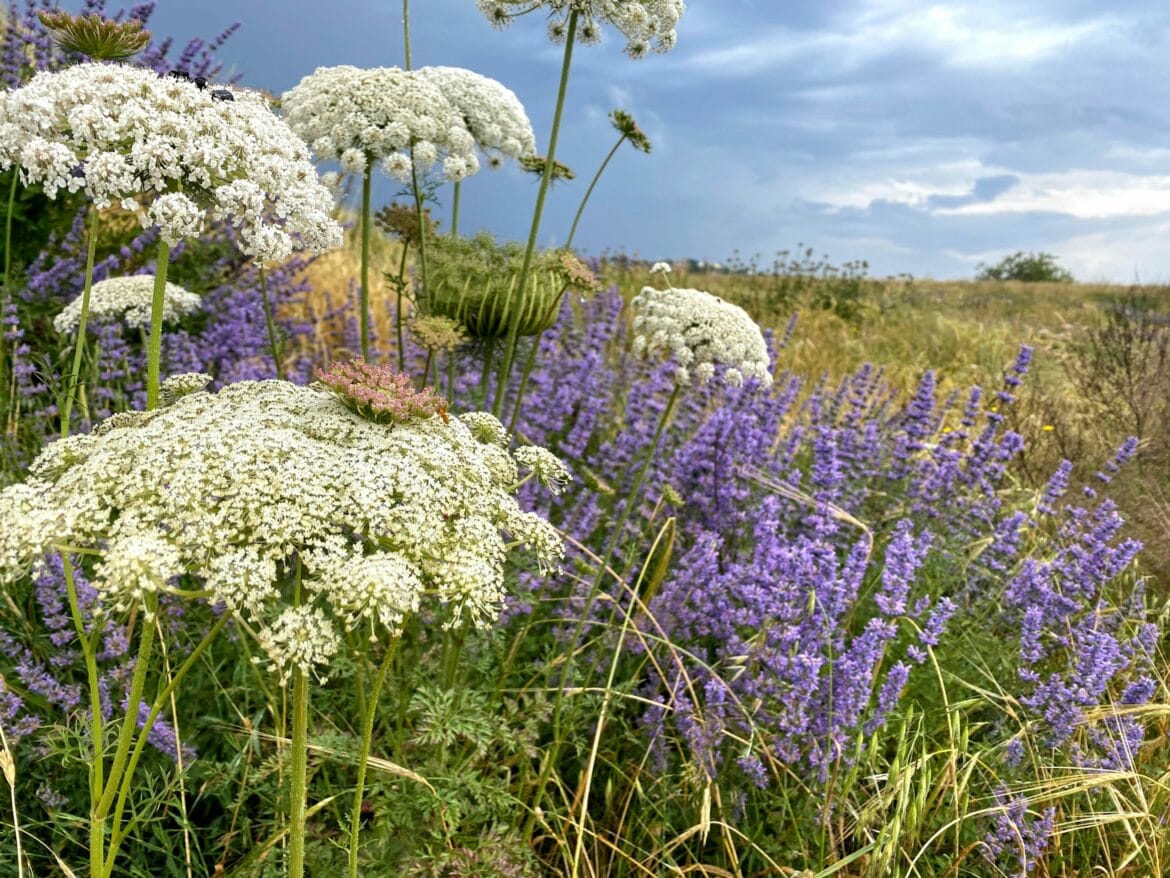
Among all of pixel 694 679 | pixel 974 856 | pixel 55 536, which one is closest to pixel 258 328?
pixel 694 679

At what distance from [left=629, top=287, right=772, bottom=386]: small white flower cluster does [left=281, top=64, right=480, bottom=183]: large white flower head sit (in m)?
0.93

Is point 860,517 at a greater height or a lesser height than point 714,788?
greater

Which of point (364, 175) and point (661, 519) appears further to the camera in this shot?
point (661, 519)

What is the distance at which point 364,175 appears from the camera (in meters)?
3.26

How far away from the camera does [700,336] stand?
343cm

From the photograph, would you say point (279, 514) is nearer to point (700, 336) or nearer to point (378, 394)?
point (378, 394)

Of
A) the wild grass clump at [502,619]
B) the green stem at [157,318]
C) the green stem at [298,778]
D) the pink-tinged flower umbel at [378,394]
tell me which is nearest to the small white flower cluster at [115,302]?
the wild grass clump at [502,619]

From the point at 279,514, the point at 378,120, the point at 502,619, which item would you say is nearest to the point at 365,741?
the point at 279,514

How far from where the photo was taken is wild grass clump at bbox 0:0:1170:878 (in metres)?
1.79

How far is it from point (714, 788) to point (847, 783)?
0.54 metres

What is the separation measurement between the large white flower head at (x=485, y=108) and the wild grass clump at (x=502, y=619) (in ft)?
0.05

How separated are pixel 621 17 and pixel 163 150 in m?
1.68

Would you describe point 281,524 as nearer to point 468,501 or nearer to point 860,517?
point 468,501

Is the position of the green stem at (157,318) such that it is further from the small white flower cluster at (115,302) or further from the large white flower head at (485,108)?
the small white flower cluster at (115,302)
